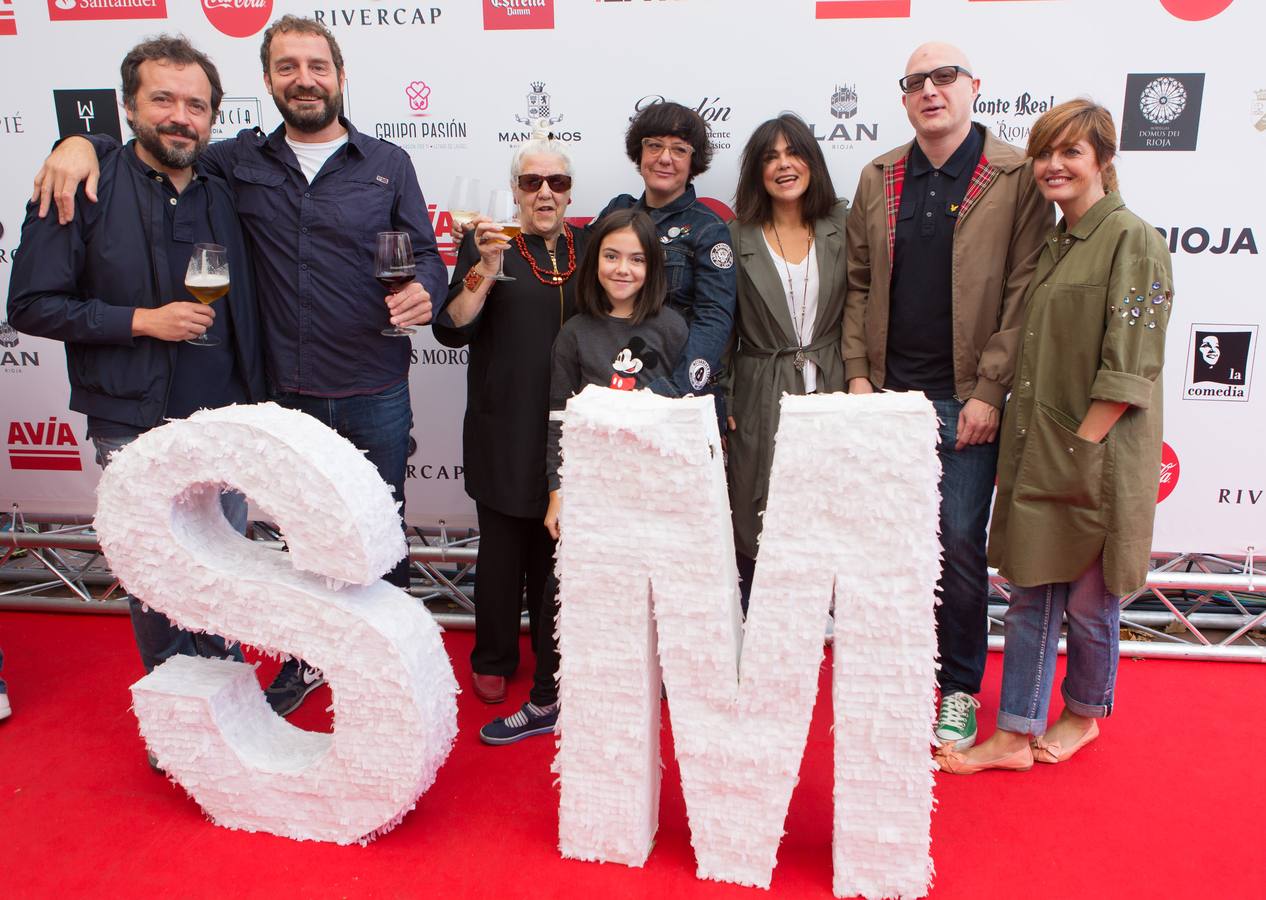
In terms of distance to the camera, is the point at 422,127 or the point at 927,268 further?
the point at 422,127

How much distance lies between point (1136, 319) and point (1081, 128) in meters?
0.52

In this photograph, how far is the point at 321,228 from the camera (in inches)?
106

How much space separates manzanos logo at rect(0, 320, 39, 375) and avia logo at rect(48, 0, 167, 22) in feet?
4.29

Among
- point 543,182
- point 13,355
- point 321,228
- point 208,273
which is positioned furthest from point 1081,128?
point 13,355

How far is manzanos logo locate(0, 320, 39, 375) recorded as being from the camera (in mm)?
3797

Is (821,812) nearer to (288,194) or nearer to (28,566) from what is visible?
(288,194)

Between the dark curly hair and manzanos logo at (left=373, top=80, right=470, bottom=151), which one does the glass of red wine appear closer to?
the dark curly hair

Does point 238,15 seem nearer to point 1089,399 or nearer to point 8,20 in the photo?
point 8,20

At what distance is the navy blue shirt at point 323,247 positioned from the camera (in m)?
2.72

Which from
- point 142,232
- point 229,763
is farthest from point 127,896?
point 142,232

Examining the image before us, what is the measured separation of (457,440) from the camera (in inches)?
145

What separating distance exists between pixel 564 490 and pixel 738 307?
111 cm

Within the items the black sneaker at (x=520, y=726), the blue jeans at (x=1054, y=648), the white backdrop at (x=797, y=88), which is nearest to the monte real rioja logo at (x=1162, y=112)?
the white backdrop at (x=797, y=88)

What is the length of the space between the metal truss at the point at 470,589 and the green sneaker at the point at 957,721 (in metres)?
0.74
